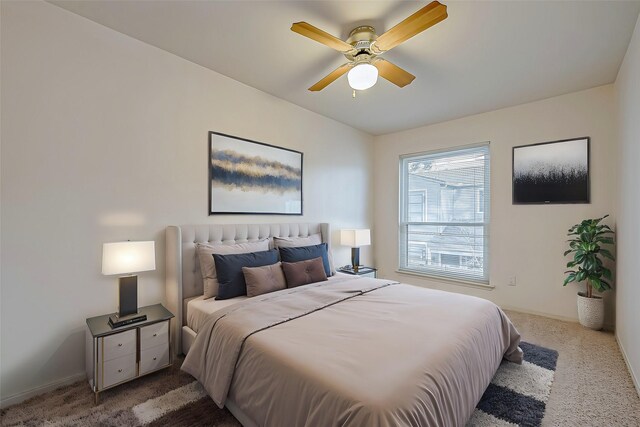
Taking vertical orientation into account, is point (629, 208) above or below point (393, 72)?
below

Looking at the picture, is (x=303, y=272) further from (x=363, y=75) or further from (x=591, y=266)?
(x=591, y=266)

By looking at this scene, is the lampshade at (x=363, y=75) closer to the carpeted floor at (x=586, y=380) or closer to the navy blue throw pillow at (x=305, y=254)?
the navy blue throw pillow at (x=305, y=254)

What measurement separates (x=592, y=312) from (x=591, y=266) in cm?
51

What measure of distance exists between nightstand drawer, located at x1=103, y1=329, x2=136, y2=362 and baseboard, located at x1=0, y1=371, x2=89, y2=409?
0.51m

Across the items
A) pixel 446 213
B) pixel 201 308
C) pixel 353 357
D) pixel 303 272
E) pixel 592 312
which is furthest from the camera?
pixel 446 213

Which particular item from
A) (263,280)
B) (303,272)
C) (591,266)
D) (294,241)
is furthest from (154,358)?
(591,266)

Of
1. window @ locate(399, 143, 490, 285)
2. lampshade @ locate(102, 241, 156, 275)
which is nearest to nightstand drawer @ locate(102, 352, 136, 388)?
lampshade @ locate(102, 241, 156, 275)

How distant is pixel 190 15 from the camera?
83.3 inches

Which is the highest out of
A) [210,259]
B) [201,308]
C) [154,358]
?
[210,259]

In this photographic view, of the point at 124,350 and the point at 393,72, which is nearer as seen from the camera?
the point at 124,350

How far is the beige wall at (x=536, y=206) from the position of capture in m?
3.19

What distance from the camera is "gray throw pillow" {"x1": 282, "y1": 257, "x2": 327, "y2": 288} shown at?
2.80 metres

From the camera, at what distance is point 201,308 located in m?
2.35

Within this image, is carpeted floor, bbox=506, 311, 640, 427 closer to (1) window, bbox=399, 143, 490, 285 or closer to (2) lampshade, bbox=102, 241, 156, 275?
(1) window, bbox=399, 143, 490, 285
